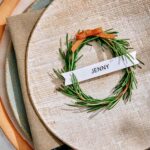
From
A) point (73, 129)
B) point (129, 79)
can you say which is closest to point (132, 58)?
point (129, 79)

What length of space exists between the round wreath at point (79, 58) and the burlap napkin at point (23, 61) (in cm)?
6

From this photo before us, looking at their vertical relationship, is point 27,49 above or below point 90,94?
above

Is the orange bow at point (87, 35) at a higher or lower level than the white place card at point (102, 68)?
higher

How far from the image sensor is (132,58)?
0.72 meters

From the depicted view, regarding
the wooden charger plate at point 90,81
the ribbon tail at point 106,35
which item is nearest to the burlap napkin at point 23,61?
the wooden charger plate at point 90,81

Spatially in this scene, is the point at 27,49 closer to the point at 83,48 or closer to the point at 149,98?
the point at 83,48

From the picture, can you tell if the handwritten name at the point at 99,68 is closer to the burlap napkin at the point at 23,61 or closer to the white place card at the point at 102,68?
the white place card at the point at 102,68

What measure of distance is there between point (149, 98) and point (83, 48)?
147 millimetres

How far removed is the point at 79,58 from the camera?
0.71 m

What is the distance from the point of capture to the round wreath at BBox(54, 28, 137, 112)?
27.4 inches

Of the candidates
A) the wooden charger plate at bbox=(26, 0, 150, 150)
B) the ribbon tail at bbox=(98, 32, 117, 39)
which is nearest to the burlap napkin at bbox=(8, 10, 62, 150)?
the wooden charger plate at bbox=(26, 0, 150, 150)

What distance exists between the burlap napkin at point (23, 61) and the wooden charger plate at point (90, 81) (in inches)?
0.5

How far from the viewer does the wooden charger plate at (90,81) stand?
70 cm

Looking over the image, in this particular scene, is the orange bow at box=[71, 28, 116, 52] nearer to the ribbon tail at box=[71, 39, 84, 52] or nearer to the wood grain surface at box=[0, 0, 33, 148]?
the ribbon tail at box=[71, 39, 84, 52]
